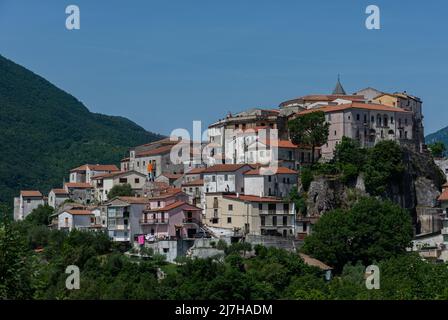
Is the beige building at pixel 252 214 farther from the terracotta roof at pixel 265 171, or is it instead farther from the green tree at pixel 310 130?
the green tree at pixel 310 130

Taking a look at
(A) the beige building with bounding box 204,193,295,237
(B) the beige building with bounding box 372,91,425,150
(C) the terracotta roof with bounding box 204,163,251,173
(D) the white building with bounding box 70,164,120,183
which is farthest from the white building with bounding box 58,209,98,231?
(B) the beige building with bounding box 372,91,425,150

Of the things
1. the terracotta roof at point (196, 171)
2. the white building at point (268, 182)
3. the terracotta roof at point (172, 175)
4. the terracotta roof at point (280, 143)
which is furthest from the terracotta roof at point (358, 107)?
the terracotta roof at point (172, 175)

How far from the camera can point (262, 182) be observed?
60.1 metres

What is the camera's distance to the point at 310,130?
213 ft

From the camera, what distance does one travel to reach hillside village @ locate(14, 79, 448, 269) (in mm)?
57656

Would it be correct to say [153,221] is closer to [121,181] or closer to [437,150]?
[121,181]

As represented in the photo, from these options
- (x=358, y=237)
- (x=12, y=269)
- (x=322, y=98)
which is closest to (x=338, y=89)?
(x=322, y=98)

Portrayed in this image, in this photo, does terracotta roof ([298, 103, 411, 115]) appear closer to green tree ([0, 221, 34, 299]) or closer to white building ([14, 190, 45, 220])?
white building ([14, 190, 45, 220])

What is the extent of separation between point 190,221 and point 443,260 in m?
15.8

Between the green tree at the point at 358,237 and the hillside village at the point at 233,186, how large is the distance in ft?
6.35

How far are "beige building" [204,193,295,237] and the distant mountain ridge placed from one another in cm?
5441
